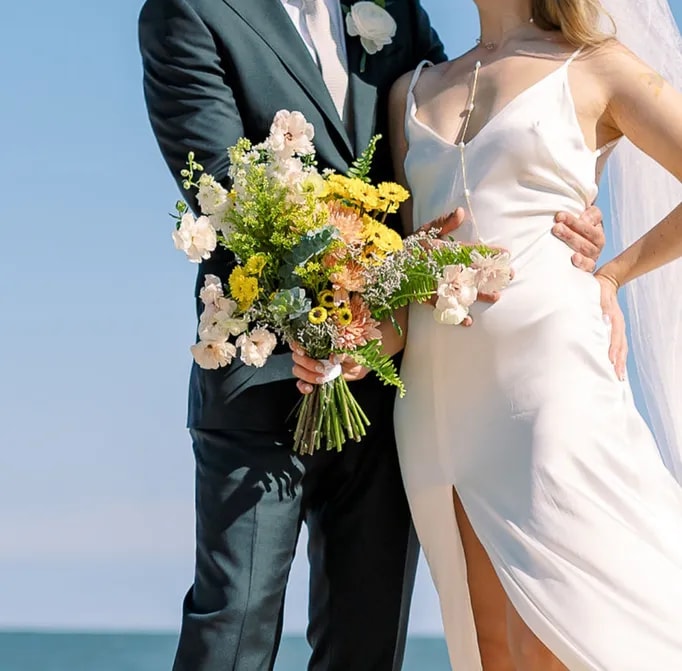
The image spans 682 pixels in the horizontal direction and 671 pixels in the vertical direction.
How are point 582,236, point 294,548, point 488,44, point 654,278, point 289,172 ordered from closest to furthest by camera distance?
point 289,172, point 582,236, point 294,548, point 488,44, point 654,278

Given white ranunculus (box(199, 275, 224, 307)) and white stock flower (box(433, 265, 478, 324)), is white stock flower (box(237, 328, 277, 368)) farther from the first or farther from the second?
white stock flower (box(433, 265, 478, 324))

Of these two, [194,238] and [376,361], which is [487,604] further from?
[194,238]

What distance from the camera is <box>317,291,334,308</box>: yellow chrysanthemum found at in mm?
3152

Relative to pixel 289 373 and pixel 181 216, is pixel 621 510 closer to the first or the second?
pixel 289 373

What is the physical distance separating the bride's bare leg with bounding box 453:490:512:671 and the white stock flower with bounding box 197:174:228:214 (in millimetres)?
998

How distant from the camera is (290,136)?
126 inches

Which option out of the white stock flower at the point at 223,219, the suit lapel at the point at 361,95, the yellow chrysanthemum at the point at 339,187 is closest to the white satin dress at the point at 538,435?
the suit lapel at the point at 361,95

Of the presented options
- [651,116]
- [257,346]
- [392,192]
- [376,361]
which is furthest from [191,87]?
[651,116]

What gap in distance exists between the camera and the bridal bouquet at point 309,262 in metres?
3.13

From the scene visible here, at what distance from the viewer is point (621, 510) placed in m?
3.12

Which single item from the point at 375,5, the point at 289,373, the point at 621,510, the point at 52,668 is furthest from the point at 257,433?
the point at 52,668

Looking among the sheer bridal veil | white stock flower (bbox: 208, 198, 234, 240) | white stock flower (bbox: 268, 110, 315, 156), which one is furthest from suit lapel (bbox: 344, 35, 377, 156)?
the sheer bridal veil

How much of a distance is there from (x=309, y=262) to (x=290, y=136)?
316 millimetres

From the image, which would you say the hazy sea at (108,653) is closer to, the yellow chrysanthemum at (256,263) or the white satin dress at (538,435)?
the white satin dress at (538,435)
